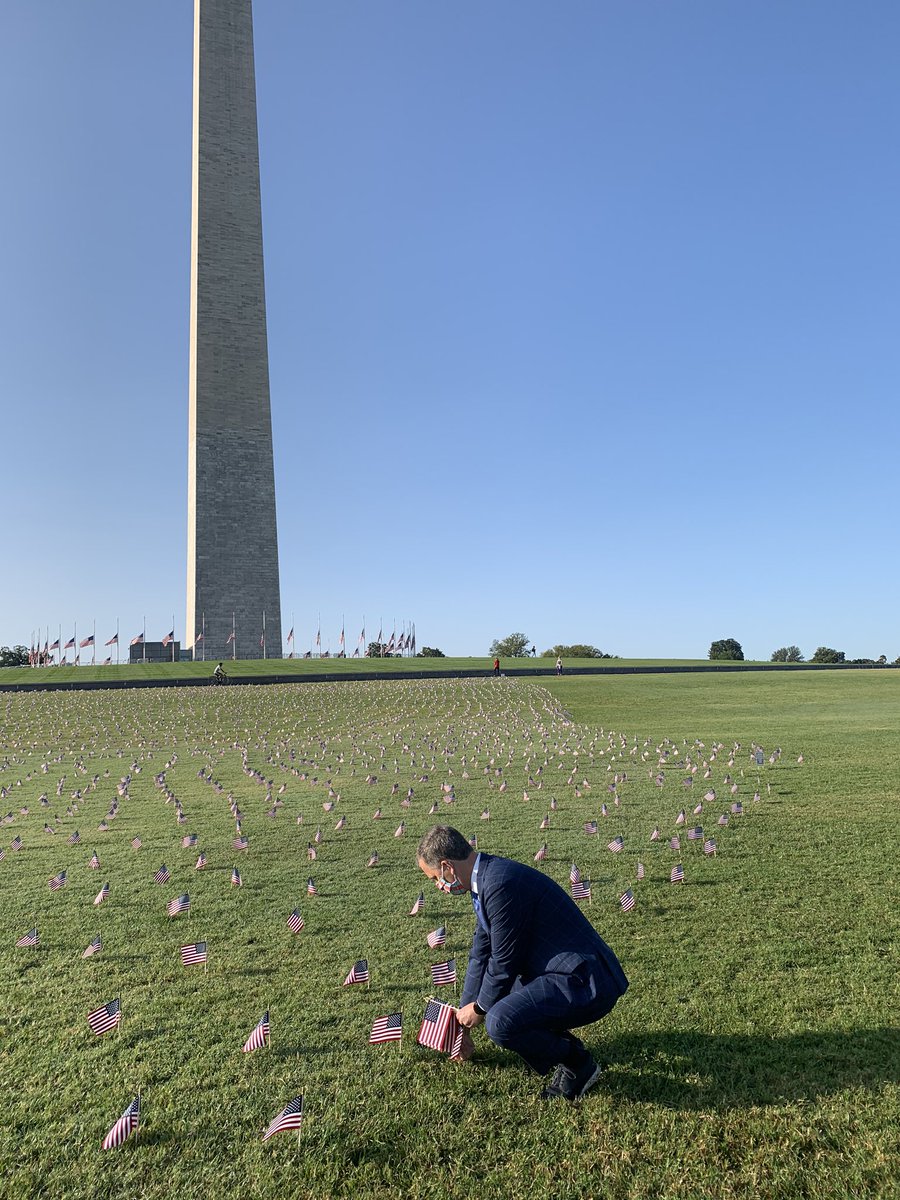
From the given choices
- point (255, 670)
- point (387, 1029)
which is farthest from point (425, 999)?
point (255, 670)

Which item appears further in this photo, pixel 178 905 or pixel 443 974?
pixel 178 905

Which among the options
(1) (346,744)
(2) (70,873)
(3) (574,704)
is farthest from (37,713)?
(2) (70,873)

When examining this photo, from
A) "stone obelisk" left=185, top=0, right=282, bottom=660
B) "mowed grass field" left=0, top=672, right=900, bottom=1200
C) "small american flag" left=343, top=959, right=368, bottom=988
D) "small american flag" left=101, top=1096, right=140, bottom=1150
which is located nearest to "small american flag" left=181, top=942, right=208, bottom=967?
"mowed grass field" left=0, top=672, right=900, bottom=1200

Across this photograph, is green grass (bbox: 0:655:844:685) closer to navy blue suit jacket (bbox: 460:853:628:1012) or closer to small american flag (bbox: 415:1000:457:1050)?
small american flag (bbox: 415:1000:457:1050)

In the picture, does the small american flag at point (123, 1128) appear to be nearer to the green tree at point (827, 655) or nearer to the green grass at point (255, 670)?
the green grass at point (255, 670)

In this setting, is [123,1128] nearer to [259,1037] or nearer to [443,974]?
[259,1037]

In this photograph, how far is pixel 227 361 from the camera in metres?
61.4

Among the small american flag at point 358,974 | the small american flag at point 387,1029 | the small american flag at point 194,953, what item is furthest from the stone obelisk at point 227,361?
the small american flag at point 387,1029

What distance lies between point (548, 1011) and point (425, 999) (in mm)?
1529

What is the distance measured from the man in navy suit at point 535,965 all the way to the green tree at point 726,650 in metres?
69.0

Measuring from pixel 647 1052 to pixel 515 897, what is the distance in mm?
1367

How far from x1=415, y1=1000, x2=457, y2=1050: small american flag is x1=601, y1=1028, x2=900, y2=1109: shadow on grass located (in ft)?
3.00

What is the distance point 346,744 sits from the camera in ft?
65.5

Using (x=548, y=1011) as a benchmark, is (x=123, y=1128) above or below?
below
